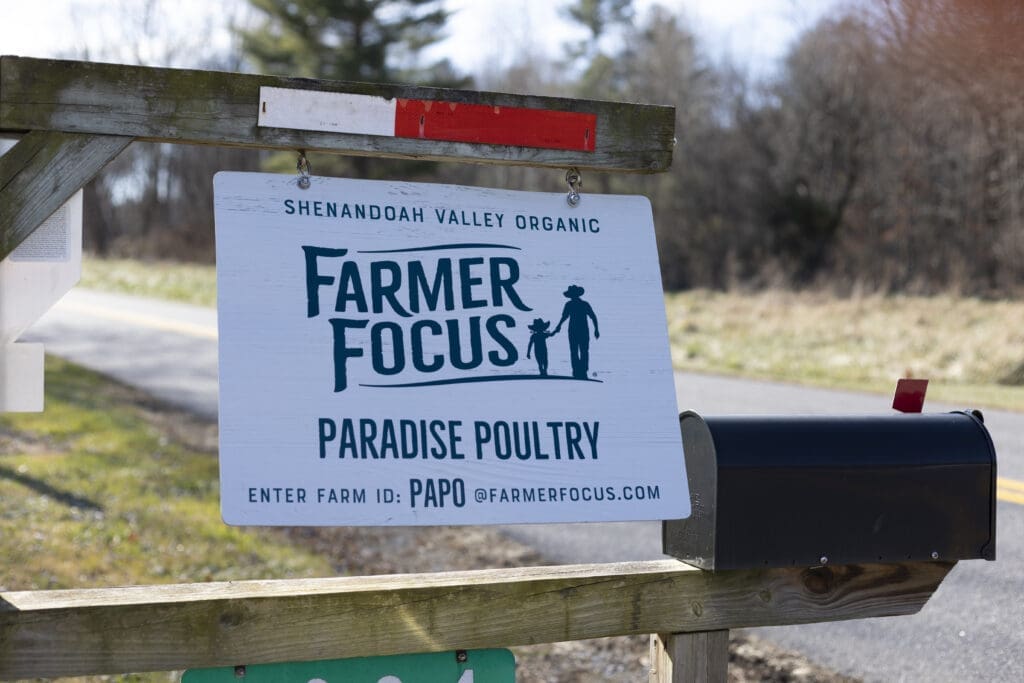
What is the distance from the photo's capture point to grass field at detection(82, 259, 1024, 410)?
1311 centimetres

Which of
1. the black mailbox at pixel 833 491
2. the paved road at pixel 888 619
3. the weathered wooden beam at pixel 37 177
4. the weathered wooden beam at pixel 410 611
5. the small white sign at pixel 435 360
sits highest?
the weathered wooden beam at pixel 37 177

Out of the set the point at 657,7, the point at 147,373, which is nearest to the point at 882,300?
the point at 147,373

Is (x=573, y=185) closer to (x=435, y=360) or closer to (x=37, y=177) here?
(x=435, y=360)

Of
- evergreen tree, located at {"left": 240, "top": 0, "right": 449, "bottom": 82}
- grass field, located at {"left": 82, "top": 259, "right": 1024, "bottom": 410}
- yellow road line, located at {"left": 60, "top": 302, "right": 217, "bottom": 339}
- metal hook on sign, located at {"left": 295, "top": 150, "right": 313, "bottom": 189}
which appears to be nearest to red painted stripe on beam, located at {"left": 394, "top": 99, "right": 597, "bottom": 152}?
metal hook on sign, located at {"left": 295, "top": 150, "right": 313, "bottom": 189}

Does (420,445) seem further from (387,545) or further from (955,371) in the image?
(955,371)

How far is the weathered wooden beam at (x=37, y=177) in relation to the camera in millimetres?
1850

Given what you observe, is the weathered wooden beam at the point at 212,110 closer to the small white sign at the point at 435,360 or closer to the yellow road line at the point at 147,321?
the small white sign at the point at 435,360

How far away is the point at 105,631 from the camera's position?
1.84m

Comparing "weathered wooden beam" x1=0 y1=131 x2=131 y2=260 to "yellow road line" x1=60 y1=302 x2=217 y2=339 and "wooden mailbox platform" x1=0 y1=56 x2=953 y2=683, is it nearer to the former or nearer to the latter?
"wooden mailbox platform" x1=0 y1=56 x2=953 y2=683

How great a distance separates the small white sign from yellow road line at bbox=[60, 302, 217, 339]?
14.5 m

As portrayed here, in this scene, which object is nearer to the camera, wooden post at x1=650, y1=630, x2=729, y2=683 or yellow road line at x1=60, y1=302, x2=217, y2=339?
wooden post at x1=650, y1=630, x2=729, y2=683

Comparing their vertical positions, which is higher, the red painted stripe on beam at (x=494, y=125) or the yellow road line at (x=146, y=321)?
the red painted stripe on beam at (x=494, y=125)

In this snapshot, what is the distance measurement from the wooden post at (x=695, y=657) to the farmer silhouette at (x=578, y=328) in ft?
1.89

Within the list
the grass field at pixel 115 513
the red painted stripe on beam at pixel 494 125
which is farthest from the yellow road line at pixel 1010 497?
the red painted stripe on beam at pixel 494 125
